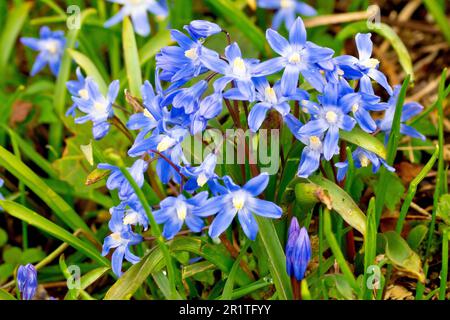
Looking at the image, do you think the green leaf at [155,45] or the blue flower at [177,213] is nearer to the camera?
the blue flower at [177,213]

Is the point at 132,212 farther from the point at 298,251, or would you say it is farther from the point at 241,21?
the point at 241,21

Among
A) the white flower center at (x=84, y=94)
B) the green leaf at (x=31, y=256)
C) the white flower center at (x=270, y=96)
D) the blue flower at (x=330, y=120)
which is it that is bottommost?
the green leaf at (x=31, y=256)

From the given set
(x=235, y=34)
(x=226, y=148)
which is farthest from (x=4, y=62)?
(x=226, y=148)

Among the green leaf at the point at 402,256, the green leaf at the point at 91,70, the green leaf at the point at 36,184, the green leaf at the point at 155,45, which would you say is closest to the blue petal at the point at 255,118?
the green leaf at the point at 402,256

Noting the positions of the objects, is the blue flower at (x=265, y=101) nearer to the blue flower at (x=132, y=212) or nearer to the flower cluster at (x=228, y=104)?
the flower cluster at (x=228, y=104)

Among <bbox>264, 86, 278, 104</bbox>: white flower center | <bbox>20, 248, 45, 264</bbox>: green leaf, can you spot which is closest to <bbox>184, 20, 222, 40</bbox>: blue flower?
<bbox>264, 86, 278, 104</bbox>: white flower center

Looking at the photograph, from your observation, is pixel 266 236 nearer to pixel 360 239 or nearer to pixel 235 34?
pixel 360 239
